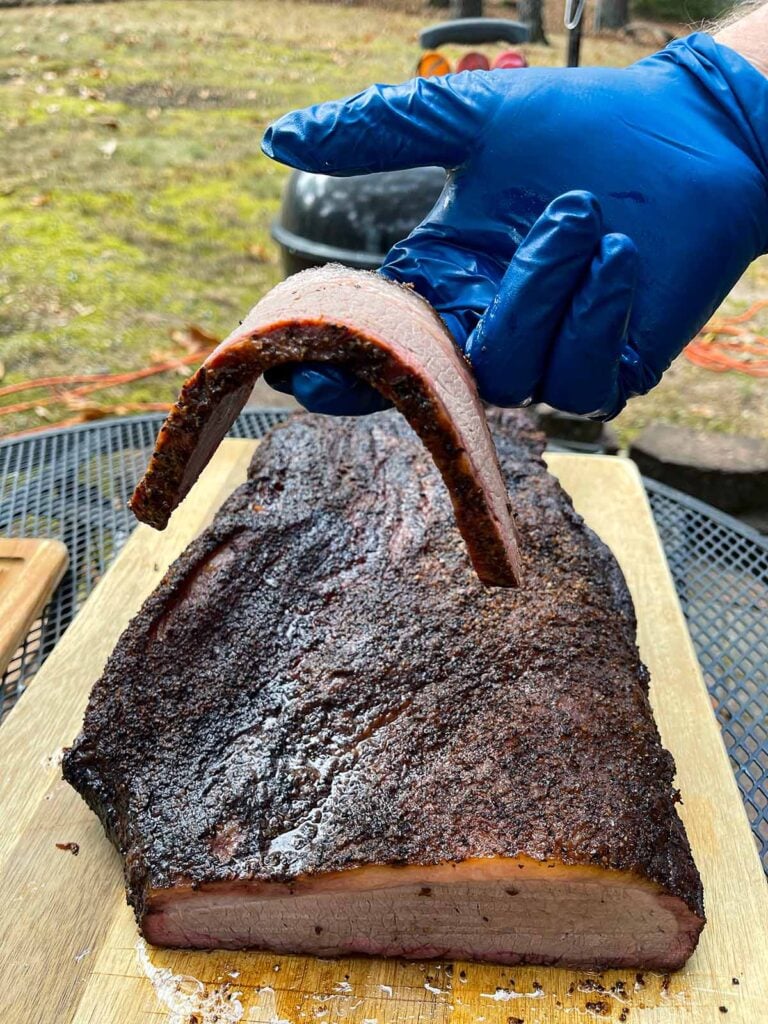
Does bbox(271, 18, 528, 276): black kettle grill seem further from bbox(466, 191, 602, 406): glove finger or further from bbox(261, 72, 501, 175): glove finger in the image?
bbox(466, 191, 602, 406): glove finger

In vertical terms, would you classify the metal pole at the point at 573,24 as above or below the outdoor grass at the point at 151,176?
above

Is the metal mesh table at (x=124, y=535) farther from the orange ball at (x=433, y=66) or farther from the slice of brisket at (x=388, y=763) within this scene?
the orange ball at (x=433, y=66)

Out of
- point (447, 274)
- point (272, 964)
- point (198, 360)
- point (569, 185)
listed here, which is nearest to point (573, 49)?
point (569, 185)

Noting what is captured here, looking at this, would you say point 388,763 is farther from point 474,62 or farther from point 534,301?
point 474,62

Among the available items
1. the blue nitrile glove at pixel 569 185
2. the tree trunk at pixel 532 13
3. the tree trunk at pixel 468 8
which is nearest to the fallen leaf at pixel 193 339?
the blue nitrile glove at pixel 569 185

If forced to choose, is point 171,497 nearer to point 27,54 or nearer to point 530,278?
point 530,278

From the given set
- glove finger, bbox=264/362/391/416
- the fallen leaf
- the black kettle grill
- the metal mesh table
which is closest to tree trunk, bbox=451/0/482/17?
the fallen leaf
